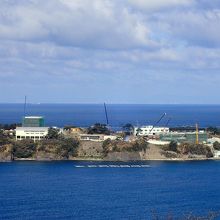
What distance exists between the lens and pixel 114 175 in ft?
105

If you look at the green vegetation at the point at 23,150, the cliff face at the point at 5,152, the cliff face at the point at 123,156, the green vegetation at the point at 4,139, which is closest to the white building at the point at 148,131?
the cliff face at the point at 123,156

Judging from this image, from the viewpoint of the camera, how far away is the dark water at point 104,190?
21834 mm

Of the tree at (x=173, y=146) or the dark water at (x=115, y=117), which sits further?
the dark water at (x=115, y=117)

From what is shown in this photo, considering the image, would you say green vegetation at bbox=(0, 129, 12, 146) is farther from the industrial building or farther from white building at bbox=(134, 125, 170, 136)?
white building at bbox=(134, 125, 170, 136)

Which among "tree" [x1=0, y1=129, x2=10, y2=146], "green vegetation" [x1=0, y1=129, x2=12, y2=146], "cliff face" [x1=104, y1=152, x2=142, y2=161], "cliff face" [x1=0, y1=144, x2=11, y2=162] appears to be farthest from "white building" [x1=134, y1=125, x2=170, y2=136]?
"cliff face" [x1=0, y1=144, x2=11, y2=162]

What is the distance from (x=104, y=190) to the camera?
26.8 m

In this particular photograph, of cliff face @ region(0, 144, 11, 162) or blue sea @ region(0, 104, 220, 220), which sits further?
cliff face @ region(0, 144, 11, 162)

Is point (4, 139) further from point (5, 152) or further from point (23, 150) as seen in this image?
point (23, 150)

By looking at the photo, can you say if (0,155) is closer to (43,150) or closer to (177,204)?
(43,150)

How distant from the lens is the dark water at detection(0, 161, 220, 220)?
21.8 metres

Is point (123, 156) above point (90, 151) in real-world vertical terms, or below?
below

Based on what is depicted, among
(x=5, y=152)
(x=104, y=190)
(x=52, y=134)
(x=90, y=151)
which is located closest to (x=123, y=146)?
(x=90, y=151)

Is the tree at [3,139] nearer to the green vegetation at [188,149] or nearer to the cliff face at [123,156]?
the cliff face at [123,156]

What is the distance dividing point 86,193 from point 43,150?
1410cm
